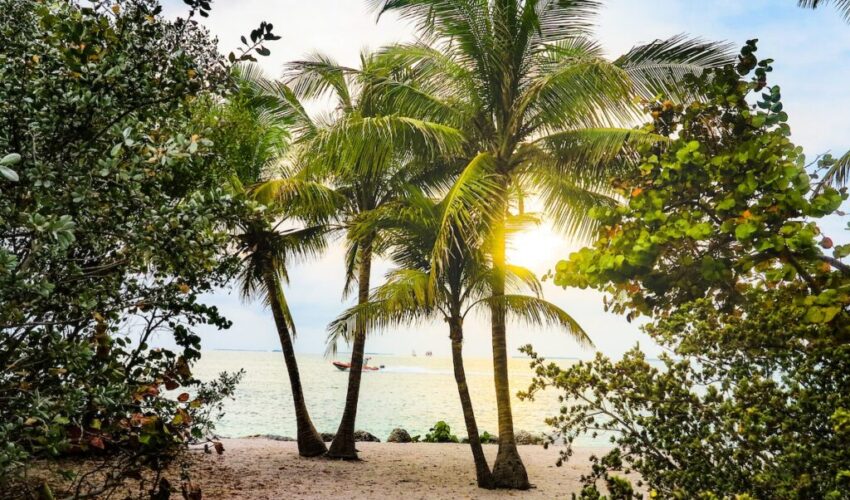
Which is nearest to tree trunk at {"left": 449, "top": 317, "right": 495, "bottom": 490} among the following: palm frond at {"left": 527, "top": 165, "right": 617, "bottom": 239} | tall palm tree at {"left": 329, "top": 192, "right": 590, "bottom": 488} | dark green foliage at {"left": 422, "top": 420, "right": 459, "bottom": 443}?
tall palm tree at {"left": 329, "top": 192, "right": 590, "bottom": 488}

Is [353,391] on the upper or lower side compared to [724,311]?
lower

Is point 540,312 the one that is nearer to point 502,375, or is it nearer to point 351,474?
point 502,375

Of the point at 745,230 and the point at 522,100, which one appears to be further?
the point at 522,100

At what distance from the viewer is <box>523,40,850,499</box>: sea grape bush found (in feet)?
9.25

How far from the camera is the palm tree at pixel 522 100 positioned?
29.6ft

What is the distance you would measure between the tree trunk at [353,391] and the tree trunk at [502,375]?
3.17 metres

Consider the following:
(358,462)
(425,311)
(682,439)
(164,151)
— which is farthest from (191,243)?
(358,462)

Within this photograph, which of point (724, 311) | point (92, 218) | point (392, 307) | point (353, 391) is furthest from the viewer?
point (353, 391)

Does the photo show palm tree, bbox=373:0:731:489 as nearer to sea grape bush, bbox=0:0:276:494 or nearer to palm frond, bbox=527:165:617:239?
palm frond, bbox=527:165:617:239

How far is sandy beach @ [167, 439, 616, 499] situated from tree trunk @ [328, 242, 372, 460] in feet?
1.18

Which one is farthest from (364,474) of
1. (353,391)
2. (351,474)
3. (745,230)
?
(745,230)

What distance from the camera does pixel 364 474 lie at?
11.0 m

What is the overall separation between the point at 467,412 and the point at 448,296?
1982mm

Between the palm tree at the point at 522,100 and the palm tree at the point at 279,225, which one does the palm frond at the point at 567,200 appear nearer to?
the palm tree at the point at 522,100
